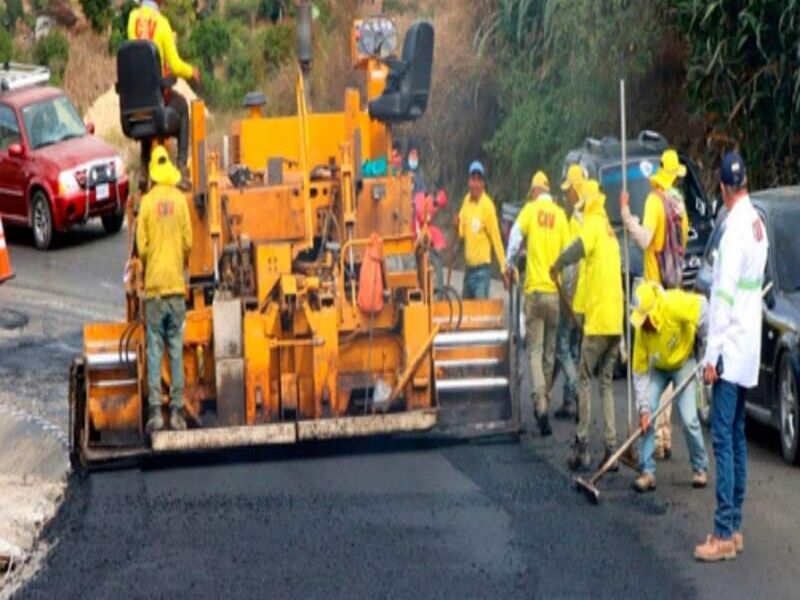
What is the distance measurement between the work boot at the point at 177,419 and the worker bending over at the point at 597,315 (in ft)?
8.53

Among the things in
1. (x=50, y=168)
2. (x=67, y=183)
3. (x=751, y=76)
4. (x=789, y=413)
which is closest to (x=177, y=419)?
(x=789, y=413)

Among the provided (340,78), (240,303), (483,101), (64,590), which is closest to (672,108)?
(483,101)

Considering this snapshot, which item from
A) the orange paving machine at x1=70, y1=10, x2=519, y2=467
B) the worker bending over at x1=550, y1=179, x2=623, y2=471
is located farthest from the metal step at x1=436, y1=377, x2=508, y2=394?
the worker bending over at x1=550, y1=179, x2=623, y2=471

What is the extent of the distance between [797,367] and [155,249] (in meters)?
4.33

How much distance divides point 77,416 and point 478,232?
470 centimetres

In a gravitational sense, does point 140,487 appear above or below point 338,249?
below

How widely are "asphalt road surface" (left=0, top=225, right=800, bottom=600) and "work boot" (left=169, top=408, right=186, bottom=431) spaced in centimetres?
33

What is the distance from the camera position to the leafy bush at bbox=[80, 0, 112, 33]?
40312mm

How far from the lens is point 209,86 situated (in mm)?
36562

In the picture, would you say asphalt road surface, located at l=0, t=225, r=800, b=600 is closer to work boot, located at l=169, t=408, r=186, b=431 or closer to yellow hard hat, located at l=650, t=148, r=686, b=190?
work boot, located at l=169, t=408, r=186, b=431

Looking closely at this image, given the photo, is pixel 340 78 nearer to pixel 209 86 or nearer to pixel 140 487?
pixel 209 86

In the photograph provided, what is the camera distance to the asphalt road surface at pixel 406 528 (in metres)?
11.6

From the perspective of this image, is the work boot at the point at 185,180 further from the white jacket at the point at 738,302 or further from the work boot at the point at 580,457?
the white jacket at the point at 738,302

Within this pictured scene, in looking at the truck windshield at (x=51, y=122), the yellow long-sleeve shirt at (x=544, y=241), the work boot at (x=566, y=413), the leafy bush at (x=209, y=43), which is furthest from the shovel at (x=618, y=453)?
the leafy bush at (x=209, y=43)
